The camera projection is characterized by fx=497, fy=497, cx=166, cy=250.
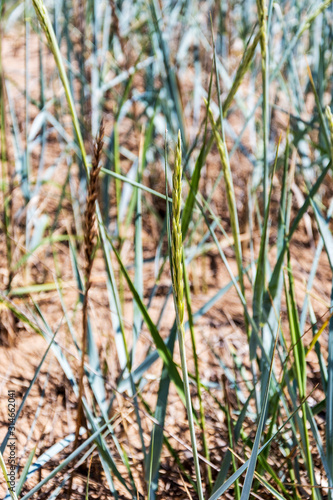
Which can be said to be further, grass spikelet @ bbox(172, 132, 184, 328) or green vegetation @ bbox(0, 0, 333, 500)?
green vegetation @ bbox(0, 0, 333, 500)

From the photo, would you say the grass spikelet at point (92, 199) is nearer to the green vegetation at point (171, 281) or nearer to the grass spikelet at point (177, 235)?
the green vegetation at point (171, 281)

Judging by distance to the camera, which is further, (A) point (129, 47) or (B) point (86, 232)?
(A) point (129, 47)

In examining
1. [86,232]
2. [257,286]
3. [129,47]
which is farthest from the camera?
[129,47]

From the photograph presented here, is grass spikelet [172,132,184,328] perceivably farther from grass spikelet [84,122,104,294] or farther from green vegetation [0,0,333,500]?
grass spikelet [84,122,104,294]

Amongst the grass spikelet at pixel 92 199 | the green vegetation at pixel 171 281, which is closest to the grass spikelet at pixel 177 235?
the green vegetation at pixel 171 281

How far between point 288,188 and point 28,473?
1.61 ft

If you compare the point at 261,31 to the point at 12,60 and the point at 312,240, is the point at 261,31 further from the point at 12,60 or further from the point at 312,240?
the point at 12,60

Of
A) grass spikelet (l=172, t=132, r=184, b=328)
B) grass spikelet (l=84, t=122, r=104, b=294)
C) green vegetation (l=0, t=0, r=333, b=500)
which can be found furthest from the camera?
green vegetation (l=0, t=0, r=333, b=500)

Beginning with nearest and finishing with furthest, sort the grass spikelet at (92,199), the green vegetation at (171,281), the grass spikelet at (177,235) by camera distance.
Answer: the grass spikelet at (177,235) → the grass spikelet at (92,199) → the green vegetation at (171,281)

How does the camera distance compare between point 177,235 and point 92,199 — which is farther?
point 92,199

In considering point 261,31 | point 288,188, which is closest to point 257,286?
point 288,188

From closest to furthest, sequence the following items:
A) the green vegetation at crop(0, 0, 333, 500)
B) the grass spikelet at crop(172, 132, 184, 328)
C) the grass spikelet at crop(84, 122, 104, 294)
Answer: the grass spikelet at crop(172, 132, 184, 328) < the grass spikelet at crop(84, 122, 104, 294) < the green vegetation at crop(0, 0, 333, 500)

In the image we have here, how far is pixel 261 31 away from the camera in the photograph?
1.74 ft

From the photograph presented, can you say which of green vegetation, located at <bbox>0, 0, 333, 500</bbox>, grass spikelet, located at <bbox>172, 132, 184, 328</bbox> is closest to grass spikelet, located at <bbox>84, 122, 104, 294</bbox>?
green vegetation, located at <bbox>0, 0, 333, 500</bbox>
